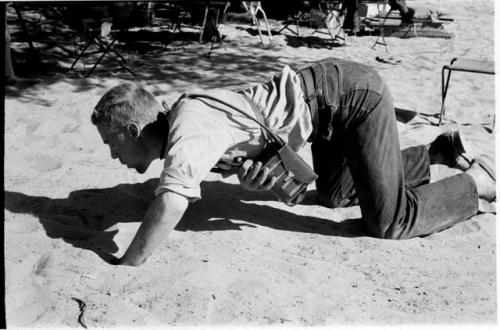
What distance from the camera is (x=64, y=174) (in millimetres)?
4219

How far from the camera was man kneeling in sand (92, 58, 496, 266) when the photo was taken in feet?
9.22

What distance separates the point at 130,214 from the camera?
3750 mm

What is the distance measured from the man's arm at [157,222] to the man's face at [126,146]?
0.31 metres

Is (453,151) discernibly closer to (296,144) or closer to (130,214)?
(296,144)

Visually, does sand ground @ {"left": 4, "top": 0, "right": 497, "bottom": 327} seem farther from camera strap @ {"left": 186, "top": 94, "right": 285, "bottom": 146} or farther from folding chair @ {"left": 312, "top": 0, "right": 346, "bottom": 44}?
folding chair @ {"left": 312, "top": 0, "right": 346, "bottom": 44}

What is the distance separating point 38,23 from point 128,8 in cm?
137

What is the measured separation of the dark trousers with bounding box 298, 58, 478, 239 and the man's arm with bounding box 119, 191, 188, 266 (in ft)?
2.90

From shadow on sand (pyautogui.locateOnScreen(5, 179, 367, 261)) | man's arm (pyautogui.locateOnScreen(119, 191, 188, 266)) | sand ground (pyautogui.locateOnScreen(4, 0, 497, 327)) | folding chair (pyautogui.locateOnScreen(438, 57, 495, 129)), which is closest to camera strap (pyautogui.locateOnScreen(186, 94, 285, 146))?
man's arm (pyautogui.locateOnScreen(119, 191, 188, 266))

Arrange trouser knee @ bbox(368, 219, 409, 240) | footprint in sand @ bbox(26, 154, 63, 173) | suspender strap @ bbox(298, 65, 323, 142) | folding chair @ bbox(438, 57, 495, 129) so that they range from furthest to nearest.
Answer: folding chair @ bbox(438, 57, 495, 129)
footprint in sand @ bbox(26, 154, 63, 173)
trouser knee @ bbox(368, 219, 409, 240)
suspender strap @ bbox(298, 65, 323, 142)

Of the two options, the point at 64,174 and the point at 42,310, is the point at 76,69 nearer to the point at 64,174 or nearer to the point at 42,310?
the point at 64,174

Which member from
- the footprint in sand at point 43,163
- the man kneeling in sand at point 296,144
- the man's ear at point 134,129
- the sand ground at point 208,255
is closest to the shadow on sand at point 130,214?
the sand ground at point 208,255

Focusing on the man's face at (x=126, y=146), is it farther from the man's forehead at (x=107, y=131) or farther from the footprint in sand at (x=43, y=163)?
the footprint in sand at (x=43, y=163)

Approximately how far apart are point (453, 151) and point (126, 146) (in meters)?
2.11

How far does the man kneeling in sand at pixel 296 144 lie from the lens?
2811 millimetres
